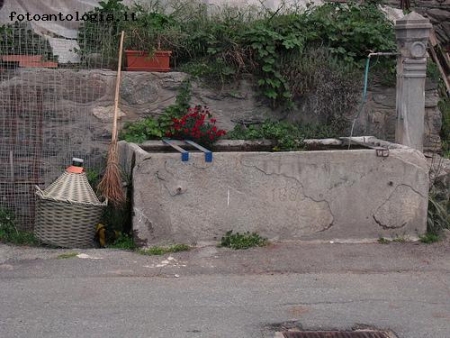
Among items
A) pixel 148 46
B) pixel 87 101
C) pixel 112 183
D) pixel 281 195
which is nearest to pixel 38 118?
pixel 87 101

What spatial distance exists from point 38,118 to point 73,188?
3.60ft

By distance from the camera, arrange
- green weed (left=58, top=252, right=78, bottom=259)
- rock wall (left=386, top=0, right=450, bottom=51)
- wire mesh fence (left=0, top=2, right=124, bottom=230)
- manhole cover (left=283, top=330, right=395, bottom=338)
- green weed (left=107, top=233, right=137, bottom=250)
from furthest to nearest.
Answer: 1. rock wall (left=386, top=0, right=450, bottom=51)
2. wire mesh fence (left=0, top=2, right=124, bottom=230)
3. green weed (left=107, top=233, right=137, bottom=250)
4. green weed (left=58, top=252, right=78, bottom=259)
5. manhole cover (left=283, top=330, right=395, bottom=338)

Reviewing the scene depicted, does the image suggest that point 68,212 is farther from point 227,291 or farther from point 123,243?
point 227,291

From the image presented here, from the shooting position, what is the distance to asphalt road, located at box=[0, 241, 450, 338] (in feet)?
15.8

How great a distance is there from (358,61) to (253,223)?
265 centimetres

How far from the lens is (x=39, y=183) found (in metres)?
7.39

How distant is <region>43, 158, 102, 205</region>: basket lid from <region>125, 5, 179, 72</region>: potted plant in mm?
1406

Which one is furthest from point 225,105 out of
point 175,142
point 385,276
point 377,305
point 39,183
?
point 377,305

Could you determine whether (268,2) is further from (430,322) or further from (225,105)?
(430,322)

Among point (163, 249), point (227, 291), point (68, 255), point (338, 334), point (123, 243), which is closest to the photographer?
point (338, 334)

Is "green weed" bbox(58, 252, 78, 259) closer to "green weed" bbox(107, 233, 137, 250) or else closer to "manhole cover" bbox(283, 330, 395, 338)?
"green weed" bbox(107, 233, 137, 250)

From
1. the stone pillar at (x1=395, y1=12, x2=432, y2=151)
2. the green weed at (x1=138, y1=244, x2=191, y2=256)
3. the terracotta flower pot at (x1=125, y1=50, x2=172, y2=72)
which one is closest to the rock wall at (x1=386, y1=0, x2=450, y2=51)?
the stone pillar at (x1=395, y1=12, x2=432, y2=151)

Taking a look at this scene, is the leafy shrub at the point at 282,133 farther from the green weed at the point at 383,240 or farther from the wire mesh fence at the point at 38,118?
the wire mesh fence at the point at 38,118

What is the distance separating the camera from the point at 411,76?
24.3ft
